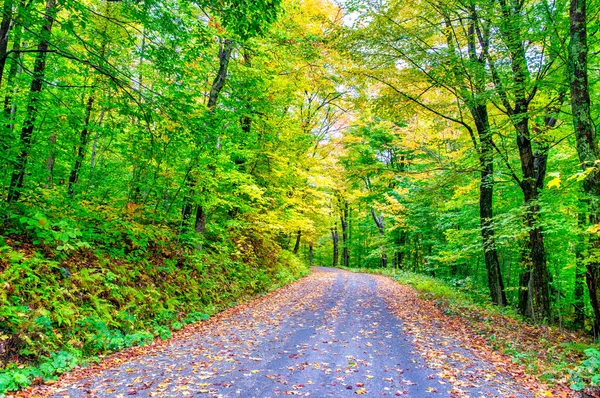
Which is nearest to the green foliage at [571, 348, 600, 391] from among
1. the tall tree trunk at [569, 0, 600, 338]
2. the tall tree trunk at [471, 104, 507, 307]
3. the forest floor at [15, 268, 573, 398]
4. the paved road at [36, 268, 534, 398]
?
the forest floor at [15, 268, 573, 398]

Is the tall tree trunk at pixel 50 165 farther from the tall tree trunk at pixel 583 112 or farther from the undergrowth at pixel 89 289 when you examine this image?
the tall tree trunk at pixel 583 112

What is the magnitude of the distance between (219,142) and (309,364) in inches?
261

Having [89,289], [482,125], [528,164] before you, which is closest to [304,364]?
[89,289]

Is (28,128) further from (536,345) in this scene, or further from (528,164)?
(528,164)

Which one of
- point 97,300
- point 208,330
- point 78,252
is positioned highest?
point 78,252

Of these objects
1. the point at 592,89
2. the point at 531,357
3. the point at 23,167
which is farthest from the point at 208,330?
the point at 592,89

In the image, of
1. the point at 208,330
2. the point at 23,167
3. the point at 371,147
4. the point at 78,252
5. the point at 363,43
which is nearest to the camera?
the point at 23,167

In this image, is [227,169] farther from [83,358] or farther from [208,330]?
[83,358]

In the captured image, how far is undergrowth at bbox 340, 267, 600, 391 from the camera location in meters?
4.74

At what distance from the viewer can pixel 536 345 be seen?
21.4 ft

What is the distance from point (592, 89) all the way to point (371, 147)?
1649 centimetres

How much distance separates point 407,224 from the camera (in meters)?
21.4

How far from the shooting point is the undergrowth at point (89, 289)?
4.55m

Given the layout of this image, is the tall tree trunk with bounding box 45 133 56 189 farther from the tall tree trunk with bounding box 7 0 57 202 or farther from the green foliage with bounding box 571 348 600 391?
the green foliage with bounding box 571 348 600 391
